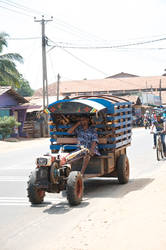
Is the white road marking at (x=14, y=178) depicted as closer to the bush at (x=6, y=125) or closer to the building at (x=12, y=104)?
the bush at (x=6, y=125)

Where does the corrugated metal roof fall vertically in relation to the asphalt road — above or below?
above

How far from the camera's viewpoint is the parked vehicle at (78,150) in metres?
9.05

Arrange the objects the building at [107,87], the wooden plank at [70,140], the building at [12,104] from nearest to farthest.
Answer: the wooden plank at [70,140] < the building at [12,104] < the building at [107,87]

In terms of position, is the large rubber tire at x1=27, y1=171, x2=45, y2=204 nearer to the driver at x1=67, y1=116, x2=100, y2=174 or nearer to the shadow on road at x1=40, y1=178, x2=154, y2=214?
the shadow on road at x1=40, y1=178, x2=154, y2=214

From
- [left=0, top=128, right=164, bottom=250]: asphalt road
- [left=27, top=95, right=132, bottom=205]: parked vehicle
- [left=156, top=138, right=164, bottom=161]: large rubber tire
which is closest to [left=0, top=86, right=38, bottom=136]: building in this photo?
[left=156, top=138, right=164, bottom=161]: large rubber tire

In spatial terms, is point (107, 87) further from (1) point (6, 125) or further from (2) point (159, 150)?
(2) point (159, 150)

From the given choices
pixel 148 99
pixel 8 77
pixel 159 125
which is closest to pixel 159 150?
pixel 159 125

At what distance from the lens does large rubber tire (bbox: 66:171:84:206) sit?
8.94m

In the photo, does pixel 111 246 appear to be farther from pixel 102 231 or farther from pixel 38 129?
pixel 38 129

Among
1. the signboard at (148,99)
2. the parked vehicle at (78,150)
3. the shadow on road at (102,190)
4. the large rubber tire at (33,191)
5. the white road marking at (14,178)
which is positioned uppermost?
the signboard at (148,99)

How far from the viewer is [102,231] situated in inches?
267

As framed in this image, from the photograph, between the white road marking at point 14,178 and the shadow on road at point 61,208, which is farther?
the white road marking at point 14,178

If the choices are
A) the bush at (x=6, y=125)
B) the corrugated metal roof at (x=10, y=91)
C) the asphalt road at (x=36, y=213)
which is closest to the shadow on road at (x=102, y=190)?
the asphalt road at (x=36, y=213)

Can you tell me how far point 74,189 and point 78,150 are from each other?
5.88ft
